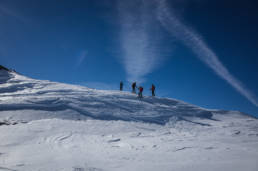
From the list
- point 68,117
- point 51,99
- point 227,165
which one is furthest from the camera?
point 51,99

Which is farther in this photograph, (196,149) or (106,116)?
(106,116)

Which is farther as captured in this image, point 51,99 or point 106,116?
point 51,99

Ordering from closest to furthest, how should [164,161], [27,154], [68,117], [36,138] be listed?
1. [164,161]
2. [27,154]
3. [36,138]
4. [68,117]

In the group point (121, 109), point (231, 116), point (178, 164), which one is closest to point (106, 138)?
point (178, 164)

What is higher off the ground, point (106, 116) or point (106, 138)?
point (106, 116)

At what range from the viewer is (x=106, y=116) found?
11.6 meters

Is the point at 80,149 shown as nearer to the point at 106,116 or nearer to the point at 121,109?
the point at 106,116

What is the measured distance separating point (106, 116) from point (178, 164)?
805 cm

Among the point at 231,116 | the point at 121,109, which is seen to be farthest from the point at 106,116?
the point at 231,116

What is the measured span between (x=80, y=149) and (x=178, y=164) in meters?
3.32

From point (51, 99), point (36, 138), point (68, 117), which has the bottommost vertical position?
point (36, 138)

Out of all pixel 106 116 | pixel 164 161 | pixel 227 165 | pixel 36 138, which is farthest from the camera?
pixel 106 116

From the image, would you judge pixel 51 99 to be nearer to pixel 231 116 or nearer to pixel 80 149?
pixel 80 149

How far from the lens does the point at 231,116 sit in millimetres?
16156
